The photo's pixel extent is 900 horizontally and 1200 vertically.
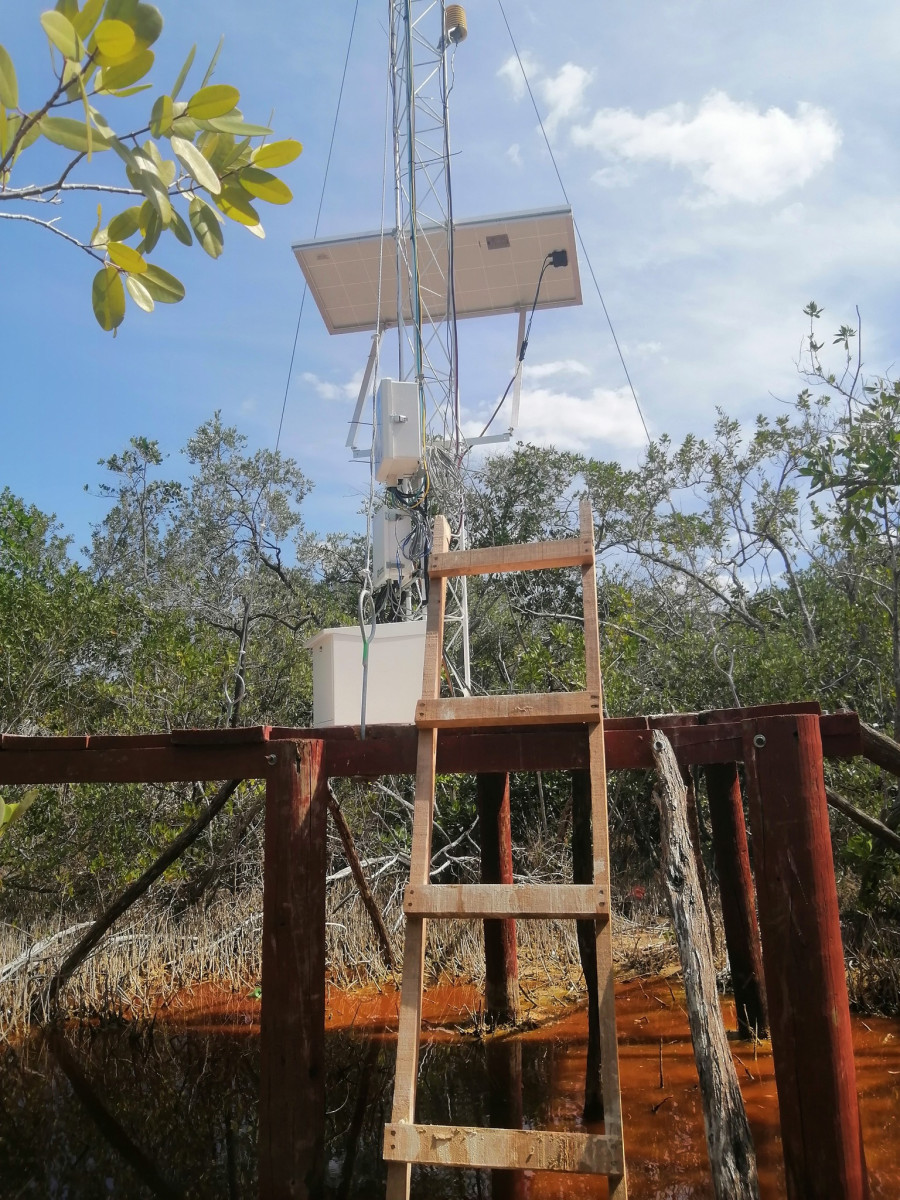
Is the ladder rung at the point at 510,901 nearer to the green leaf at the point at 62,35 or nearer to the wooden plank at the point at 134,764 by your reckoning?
the wooden plank at the point at 134,764

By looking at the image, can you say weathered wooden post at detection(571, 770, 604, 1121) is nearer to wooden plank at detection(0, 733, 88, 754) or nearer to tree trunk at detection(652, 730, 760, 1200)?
tree trunk at detection(652, 730, 760, 1200)

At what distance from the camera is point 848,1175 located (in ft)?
12.8

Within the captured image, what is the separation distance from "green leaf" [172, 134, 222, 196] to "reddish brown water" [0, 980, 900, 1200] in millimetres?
5331

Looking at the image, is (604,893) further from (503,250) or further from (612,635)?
(612,635)

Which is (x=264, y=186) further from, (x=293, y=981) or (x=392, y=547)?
(x=392, y=547)

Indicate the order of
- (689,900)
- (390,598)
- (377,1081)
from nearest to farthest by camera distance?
(689,900)
(377,1081)
(390,598)

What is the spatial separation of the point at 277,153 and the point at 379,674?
5500 mm

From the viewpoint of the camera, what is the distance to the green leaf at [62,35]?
1.16 meters

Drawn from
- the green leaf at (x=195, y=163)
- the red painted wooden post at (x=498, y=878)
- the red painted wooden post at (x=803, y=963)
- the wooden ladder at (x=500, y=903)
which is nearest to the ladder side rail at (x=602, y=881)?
the wooden ladder at (x=500, y=903)

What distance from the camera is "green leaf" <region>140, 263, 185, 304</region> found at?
1531mm

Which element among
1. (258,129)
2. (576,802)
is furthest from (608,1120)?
(576,802)

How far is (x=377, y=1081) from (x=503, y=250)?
803 cm

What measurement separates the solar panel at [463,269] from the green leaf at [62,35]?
886 cm

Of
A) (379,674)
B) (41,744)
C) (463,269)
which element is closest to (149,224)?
(41,744)
